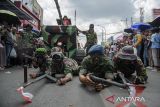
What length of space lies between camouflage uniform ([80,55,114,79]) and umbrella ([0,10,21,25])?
582 cm

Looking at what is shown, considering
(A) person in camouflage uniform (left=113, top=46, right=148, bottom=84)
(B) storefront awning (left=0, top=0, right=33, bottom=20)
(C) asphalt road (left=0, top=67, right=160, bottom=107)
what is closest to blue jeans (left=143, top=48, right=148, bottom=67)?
(C) asphalt road (left=0, top=67, right=160, bottom=107)

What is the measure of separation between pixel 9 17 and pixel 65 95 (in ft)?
24.6

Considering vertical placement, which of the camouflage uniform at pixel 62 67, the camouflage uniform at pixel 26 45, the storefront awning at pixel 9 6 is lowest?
the camouflage uniform at pixel 62 67

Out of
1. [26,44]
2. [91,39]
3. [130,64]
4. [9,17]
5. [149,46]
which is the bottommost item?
[130,64]

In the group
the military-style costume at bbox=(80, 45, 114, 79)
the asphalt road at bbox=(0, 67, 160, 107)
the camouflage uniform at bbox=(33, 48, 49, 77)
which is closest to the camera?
the asphalt road at bbox=(0, 67, 160, 107)

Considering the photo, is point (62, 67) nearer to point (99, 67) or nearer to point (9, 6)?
point (99, 67)

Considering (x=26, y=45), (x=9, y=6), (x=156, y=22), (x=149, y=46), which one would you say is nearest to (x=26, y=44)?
(x=26, y=45)

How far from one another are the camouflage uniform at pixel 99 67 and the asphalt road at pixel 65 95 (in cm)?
48

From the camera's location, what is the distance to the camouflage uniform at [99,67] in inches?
407

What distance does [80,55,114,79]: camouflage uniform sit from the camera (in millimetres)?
10327

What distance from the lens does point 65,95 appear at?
900cm

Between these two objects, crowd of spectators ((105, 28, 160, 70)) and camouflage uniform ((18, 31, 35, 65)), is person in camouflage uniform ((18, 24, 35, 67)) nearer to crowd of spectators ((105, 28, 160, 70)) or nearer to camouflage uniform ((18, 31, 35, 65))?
Answer: camouflage uniform ((18, 31, 35, 65))

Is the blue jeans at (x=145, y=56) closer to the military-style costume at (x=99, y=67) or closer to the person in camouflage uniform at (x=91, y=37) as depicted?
the person in camouflage uniform at (x=91, y=37)

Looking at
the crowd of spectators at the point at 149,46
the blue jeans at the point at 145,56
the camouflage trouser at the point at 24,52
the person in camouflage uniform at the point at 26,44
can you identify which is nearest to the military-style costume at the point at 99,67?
the crowd of spectators at the point at 149,46
